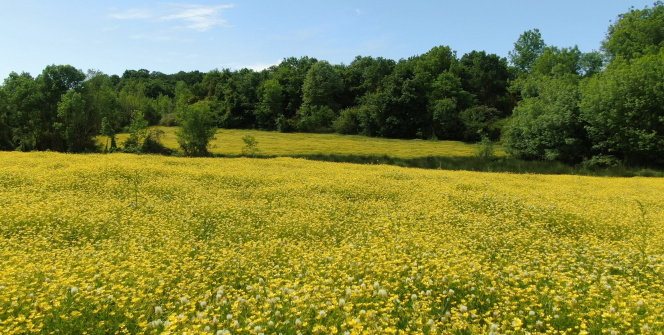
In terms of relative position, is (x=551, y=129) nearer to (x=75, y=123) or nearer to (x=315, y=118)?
(x=315, y=118)

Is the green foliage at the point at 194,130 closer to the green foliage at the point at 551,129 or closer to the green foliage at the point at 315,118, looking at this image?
the green foliage at the point at 315,118

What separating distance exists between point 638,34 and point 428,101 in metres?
30.9

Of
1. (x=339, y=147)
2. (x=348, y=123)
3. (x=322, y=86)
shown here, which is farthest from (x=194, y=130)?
(x=322, y=86)

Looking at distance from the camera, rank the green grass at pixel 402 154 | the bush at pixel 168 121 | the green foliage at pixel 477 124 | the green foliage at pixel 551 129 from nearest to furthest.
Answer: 1. the green grass at pixel 402 154
2. the green foliage at pixel 551 129
3. the green foliage at pixel 477 124
4. the bush at pixel 168 121

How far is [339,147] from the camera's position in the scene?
177 ft

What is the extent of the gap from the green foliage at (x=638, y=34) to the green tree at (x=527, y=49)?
57.8 feet

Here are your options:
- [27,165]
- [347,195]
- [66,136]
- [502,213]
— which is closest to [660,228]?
[502,213]

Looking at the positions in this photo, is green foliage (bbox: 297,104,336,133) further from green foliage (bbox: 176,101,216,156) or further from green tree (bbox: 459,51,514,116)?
green foliage (bbox: 176,101,216,156)

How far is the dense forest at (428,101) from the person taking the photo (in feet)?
125

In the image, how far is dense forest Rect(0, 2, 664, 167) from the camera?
38.1 m

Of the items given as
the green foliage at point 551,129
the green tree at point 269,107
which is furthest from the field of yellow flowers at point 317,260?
the green tree at point 269,107

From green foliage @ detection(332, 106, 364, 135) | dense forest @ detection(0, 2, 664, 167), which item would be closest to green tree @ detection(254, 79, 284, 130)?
dense forest @ detection(0, 2, 664, 167)

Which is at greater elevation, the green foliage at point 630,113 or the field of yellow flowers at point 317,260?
the green foliage at point 630,113

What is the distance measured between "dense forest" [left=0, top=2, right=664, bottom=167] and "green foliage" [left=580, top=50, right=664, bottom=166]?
0.11 meters
